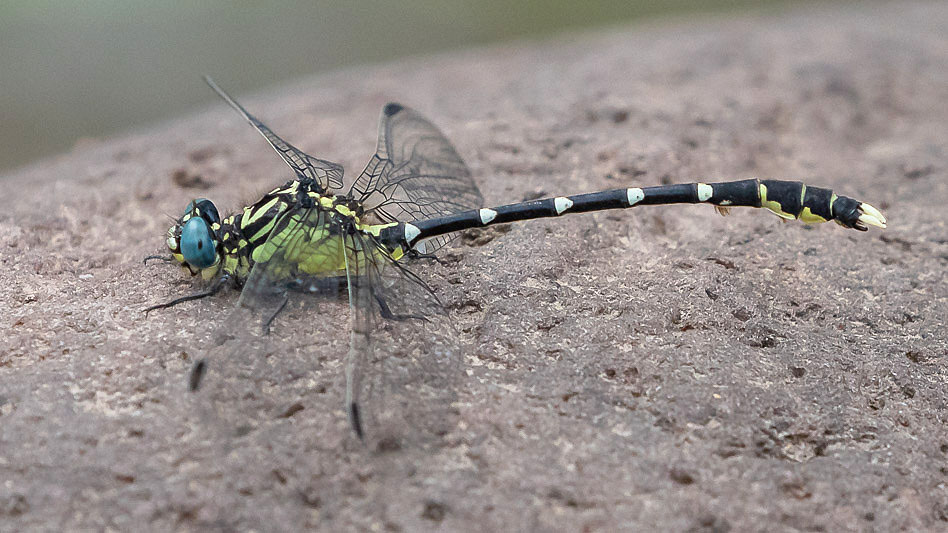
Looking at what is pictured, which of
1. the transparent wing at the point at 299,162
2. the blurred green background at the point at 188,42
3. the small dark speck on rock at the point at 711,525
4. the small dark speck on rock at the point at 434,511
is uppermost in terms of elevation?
the blurred green background at the point at 188,42

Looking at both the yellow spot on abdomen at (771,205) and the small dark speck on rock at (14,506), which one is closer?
the small dark speck on rock at (14,506)

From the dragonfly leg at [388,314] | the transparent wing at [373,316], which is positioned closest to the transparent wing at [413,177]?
the transparent wing at [373,316]

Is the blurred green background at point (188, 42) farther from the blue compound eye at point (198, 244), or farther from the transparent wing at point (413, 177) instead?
the blue compound eye at point (198, 244)

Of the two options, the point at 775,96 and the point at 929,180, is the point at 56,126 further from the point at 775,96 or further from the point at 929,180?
the point at 929,180

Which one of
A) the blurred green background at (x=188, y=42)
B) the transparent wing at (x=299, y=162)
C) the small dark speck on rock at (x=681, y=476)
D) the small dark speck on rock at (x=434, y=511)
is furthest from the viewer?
the blurred green background at (x=188, y=42)

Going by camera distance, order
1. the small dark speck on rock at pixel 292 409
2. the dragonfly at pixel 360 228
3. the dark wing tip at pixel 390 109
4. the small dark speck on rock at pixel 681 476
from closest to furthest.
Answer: the small dark speck on rock at pixel 681 476
the small dark speck on rock at pixel 292 409
the dragonfly at pixel 360 228
the dark wing tip at pixel 390 109

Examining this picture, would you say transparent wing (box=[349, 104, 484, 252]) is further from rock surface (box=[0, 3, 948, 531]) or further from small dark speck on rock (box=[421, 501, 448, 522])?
small dark speck on rock (box=[421, 501, 448, 522])
